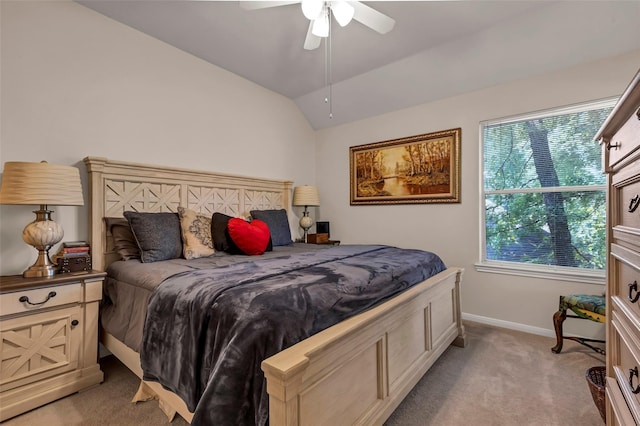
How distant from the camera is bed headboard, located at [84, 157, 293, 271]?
2334 millimetres

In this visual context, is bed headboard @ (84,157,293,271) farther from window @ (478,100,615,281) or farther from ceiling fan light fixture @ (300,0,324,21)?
window @ (478,100,615,281)

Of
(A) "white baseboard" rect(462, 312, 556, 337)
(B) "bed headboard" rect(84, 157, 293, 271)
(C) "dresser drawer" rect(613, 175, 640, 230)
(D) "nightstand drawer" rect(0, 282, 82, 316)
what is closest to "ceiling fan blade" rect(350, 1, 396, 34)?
(C) "dresser drawer" rect(613, 175, 640, 230)

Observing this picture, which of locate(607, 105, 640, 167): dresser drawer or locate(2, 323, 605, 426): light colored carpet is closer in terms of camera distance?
locate(607, 105, 640, 167): dresser drawer

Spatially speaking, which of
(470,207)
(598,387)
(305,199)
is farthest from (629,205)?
(305,199)

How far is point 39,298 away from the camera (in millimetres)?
1761

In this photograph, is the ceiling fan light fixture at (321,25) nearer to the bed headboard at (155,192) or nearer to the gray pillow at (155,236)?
the bed headboard at (155,192)

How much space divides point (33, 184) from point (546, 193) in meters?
4.19

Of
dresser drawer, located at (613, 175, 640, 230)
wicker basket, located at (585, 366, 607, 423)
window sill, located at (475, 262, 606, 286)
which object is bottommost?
wicker basket, located at (585, 366, 607, 423)

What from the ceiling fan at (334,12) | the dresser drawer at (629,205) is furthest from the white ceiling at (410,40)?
the dresser drawer at (629,205)

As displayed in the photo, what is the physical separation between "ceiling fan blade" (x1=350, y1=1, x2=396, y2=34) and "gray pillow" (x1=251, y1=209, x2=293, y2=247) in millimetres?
2148

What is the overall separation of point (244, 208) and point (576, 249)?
3447 millimetres

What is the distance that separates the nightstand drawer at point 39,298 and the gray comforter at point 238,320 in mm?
802

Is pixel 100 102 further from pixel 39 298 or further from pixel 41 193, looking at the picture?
pixel 39 298

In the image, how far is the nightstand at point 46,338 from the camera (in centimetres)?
166
